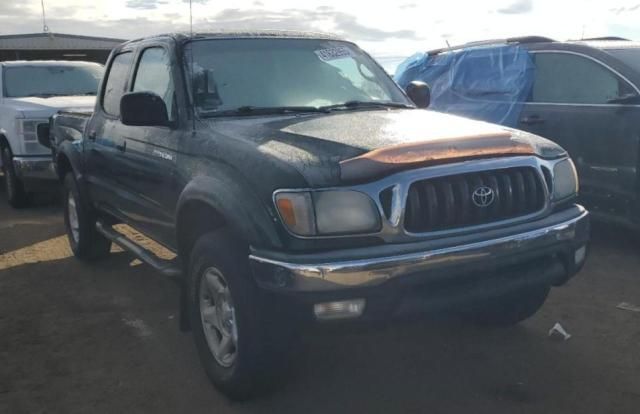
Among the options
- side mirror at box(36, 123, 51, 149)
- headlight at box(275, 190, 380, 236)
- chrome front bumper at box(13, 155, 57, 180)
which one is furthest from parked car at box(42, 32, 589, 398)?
chrome front bumper at box(13, 155, 57, 180)

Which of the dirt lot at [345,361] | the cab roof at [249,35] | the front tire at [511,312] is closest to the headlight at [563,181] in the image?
the front tire at [511,312]

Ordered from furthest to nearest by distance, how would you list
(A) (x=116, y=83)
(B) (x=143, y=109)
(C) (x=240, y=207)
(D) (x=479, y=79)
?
1. (D) (x=479, y=79)
2. (A) (x=116, y=83)
3. (B) (x=143, y=109)
4. (C) (x=240, y=207)

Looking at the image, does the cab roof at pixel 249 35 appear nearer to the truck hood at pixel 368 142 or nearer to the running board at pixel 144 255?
the truck hood at pixel 368 142

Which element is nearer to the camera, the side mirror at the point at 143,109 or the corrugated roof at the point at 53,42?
the side mirror at the point at 143,109

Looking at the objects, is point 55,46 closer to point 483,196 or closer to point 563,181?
Answer: point 563,181

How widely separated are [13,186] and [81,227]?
3.24m

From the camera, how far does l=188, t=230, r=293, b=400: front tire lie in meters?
3.05

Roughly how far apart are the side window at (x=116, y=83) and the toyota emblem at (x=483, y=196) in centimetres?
285

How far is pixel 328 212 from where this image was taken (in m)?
2.89

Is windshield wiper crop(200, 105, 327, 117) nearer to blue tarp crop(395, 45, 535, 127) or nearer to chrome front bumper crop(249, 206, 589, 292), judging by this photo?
chrome front bumper crop(249, 206, 589, 292)

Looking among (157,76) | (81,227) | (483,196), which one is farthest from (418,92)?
(81,227)

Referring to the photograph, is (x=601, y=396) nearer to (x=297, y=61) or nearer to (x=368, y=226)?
(x=368, y=226)

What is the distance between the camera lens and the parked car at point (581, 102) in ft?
18.4

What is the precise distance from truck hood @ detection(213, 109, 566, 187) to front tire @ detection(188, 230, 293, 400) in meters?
0.52
